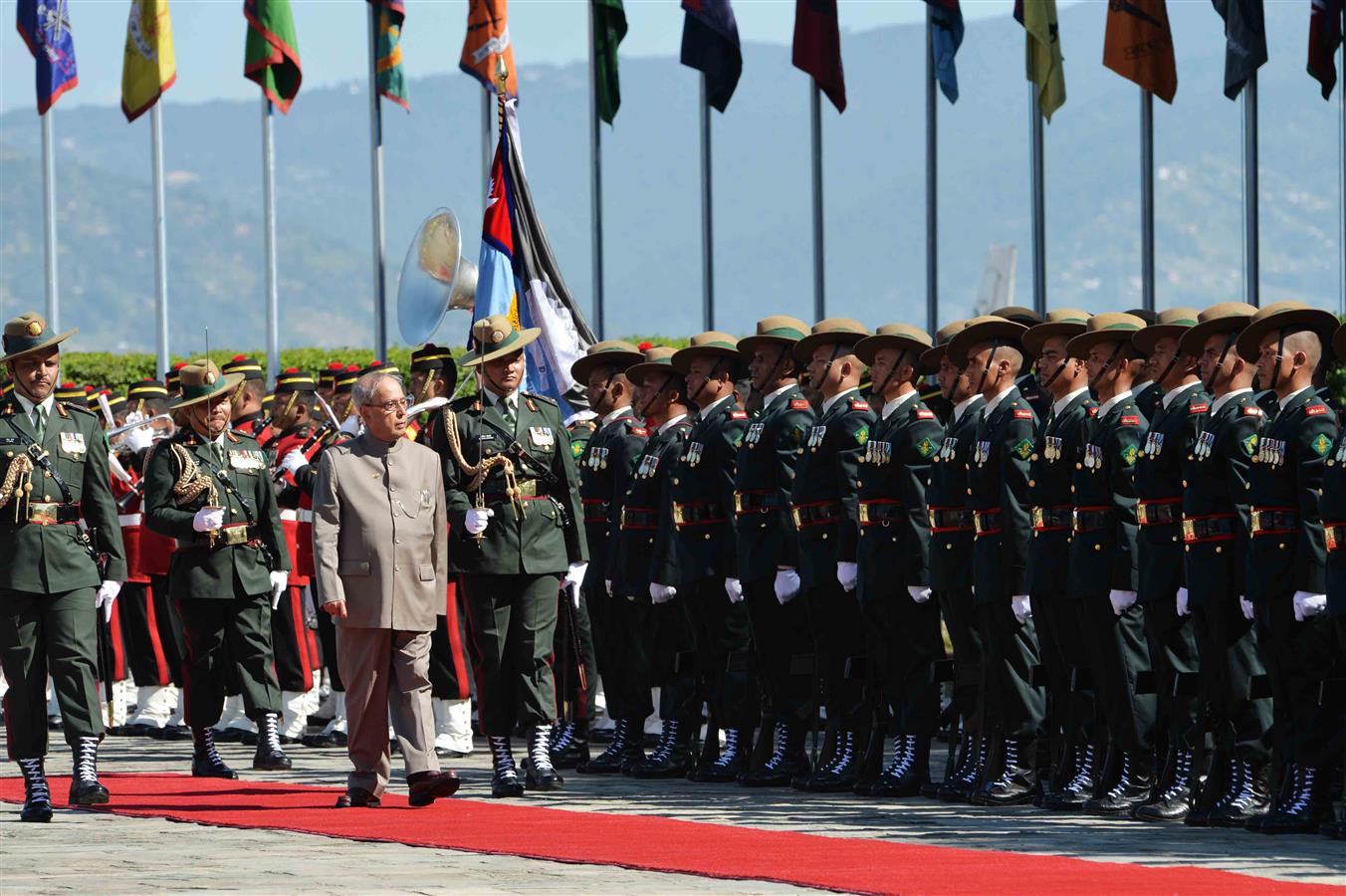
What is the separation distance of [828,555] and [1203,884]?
411 centimetres

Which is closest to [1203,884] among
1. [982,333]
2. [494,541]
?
[982,333]

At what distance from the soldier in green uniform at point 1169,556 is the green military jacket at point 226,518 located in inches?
194

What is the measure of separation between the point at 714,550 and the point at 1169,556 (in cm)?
303

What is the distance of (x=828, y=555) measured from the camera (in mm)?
11828

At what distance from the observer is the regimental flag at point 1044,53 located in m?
21.8

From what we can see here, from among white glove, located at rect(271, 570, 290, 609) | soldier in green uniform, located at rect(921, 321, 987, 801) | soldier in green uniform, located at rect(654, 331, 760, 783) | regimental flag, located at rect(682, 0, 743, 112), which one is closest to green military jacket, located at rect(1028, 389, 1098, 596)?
soldier in green uniform, located at rect(921, 321, 987, 801)

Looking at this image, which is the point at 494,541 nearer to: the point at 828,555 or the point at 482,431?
the point at 482,431

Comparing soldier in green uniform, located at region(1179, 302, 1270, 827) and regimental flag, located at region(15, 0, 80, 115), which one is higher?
regimental flag, located at region(15, 0, 80, 115)

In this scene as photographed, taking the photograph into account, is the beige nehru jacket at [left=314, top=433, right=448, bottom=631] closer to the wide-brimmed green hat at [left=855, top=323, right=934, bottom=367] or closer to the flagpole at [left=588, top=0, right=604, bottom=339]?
the wide-brimmed green hat at [left=855, top=323, right=934, bottom=367]

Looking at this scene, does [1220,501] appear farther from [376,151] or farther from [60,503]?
[376,151]

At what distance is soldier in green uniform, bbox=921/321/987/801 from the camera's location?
439 inches

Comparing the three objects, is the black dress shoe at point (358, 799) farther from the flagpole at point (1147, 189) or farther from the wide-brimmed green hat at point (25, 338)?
the flagpole at point (1147, 189)

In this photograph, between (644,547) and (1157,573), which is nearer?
(1157,573)

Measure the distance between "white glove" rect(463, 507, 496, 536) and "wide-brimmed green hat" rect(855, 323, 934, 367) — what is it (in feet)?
6.50
